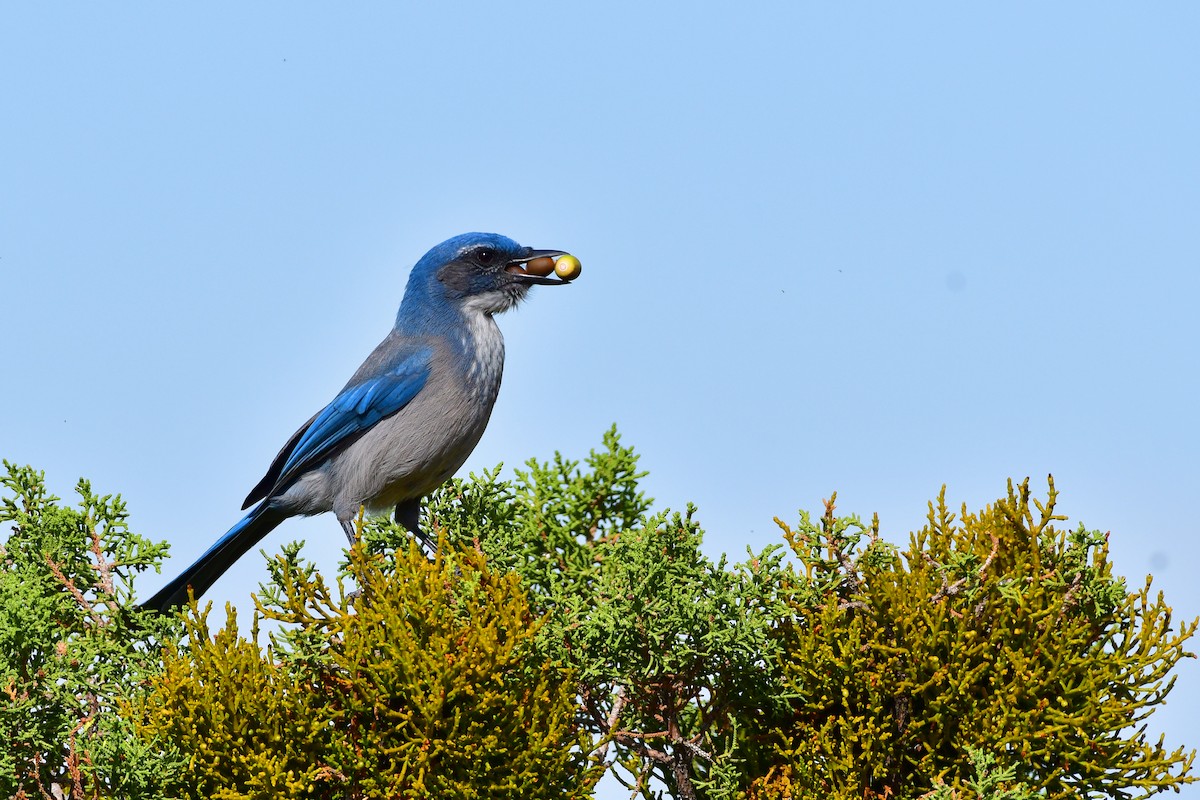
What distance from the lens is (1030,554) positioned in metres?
6.05

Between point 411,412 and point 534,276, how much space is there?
1163 millimetres

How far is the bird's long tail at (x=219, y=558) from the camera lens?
Result: 23.1 ft

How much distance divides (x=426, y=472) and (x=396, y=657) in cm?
246

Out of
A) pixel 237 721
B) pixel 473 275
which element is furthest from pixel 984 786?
pixel 473 275

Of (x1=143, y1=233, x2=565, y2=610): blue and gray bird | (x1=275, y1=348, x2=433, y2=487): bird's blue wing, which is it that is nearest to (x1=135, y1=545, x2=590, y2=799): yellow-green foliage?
(x1=143, y1=233, x2=565, y2=610): blue and gray bird

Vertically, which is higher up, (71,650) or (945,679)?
Result: (945,679)

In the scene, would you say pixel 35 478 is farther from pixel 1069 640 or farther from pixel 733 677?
pixel 1069 640

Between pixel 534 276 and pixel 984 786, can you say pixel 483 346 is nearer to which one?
pixel 534 276

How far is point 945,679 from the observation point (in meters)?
5.65

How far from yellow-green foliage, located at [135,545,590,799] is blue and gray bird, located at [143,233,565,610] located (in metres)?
1.89

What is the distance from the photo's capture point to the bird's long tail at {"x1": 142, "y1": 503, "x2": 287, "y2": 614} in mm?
7039

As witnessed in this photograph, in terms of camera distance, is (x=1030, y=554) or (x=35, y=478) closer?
(x=1030, y=554)

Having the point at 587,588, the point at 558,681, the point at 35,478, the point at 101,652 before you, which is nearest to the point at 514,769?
the point at 558,681

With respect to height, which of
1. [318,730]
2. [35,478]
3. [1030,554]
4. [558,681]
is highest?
[1030,554]
